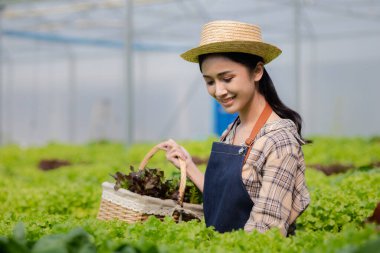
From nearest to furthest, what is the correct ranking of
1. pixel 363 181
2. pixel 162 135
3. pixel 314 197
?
pixel 314 197 → pixel 363 181 → pixel 162 135

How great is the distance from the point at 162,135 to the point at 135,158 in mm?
10347

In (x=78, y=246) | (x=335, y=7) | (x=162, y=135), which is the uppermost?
(x=335, y=7)

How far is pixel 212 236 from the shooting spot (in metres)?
3.67

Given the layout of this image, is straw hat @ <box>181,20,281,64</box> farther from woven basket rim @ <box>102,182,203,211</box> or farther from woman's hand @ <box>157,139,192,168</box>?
woven basket rim @ <box>102,182,203,211</box>

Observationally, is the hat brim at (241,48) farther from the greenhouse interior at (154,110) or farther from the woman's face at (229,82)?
the greenhouse interior at (154,110)

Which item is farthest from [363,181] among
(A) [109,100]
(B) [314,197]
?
(A) [109,100]

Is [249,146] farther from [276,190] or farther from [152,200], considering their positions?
[152,200]

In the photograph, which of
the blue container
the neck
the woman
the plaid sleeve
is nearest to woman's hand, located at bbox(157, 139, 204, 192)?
the woman

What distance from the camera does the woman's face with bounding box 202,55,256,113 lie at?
396 cm

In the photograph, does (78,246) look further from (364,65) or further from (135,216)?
(364,65)

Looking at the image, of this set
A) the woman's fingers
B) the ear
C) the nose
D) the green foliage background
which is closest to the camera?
the green foliage background

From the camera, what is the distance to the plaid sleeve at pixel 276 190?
145 inches

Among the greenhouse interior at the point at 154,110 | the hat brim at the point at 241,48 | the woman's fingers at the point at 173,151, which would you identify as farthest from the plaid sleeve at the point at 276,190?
the woman's fingers at the point at 173,151

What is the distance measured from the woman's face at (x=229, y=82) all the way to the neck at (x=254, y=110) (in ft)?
0.24
